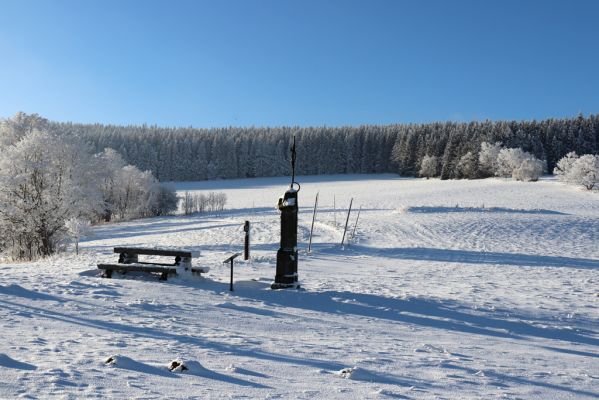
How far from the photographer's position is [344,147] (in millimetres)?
125438

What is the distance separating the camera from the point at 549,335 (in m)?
8.09

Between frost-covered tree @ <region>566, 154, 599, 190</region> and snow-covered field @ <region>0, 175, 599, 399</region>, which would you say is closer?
snow-covered field @ <region>0, 175, 599, 399</region>

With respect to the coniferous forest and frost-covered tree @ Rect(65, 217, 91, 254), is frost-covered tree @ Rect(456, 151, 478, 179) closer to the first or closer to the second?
the coniferous forest

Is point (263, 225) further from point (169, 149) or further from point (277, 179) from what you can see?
point (169, 149)

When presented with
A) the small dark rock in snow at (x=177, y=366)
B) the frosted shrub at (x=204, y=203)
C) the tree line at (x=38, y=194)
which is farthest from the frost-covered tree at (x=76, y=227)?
the frosted shrub at (x=204, y=203)

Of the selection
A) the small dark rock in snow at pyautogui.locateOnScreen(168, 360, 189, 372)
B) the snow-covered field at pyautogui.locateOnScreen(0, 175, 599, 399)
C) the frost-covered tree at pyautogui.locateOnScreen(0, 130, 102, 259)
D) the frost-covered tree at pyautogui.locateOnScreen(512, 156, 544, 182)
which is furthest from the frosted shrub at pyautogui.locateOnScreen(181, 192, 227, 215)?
the small dark rock in snow at pyautogui.locateOnScreen(168, 360, 189, 372)

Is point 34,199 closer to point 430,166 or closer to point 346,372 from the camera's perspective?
point 346,372

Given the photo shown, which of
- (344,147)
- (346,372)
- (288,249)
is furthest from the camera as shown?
(344,147)

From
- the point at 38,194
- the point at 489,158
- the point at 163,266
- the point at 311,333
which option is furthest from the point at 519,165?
the point at 311,333

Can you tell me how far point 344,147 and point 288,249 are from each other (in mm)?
115988

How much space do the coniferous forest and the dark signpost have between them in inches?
3598

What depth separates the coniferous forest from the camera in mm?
100812

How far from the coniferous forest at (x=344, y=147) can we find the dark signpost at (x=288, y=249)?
3598 inches

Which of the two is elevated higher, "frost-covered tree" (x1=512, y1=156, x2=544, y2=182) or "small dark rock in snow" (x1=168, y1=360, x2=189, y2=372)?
"frost-covered tree" (x1=512, y1=156, x2=544, y2=182)
